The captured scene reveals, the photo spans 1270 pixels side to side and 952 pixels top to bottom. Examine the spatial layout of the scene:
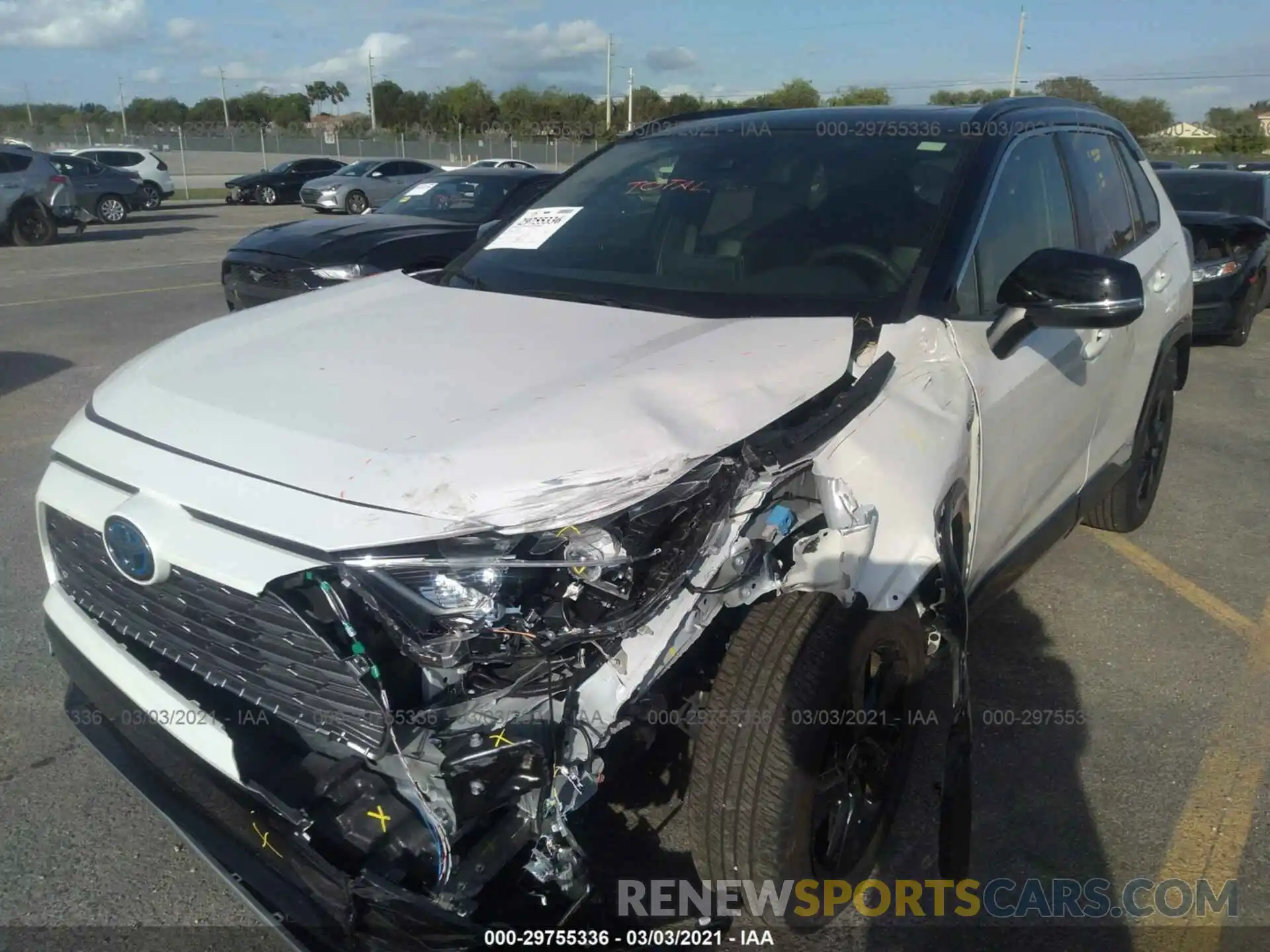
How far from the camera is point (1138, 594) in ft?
13.8

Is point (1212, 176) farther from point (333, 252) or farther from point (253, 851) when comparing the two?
point (253, 851)

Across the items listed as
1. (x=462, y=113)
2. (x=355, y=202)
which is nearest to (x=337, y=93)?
(x=462, y=113)

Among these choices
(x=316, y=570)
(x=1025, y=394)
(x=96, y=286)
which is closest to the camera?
(x=316, y=570)

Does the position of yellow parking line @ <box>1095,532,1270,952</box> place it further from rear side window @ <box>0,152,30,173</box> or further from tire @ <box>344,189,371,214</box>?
tire @ <box>344,189,371,214</box>

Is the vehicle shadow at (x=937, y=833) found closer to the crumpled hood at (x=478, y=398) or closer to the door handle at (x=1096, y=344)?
the crumpled hood at (x=478, y=398)

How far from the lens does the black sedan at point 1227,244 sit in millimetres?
7832

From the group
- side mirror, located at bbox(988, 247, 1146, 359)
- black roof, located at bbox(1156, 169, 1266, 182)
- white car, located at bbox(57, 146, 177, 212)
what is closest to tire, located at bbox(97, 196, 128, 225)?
white car, located at bbox(57, 146, 177, 212)

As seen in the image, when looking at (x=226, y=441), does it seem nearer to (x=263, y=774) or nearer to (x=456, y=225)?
(x=263, y=774)

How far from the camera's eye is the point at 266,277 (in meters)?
7.24

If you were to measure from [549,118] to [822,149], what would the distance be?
222 ft

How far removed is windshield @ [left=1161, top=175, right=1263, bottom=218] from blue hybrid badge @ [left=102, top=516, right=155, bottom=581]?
1129 cm

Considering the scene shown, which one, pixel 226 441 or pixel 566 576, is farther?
pixel 226 441

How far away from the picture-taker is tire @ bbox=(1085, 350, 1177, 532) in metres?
4.39

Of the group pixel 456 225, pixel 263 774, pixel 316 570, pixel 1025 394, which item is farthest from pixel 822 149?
pixel 456 225
